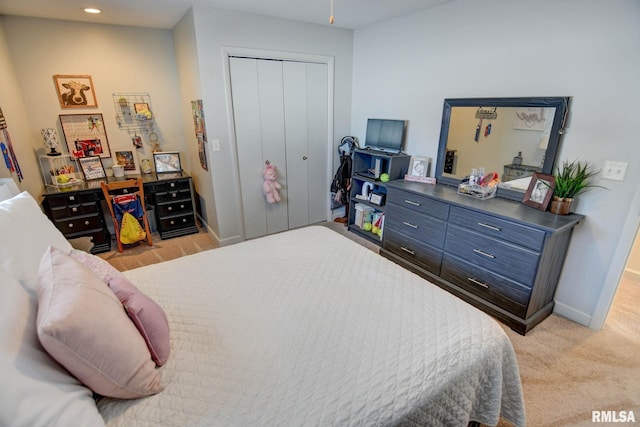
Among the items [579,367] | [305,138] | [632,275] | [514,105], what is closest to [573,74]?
[514,105]

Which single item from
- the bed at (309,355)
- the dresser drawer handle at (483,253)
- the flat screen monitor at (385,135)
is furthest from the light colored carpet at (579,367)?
the flat screen monitor at (385,135)

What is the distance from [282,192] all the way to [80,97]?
94.6 inches

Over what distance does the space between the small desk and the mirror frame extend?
9.11 feet

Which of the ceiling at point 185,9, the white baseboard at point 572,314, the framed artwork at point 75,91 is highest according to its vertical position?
the ceiling at point 185,9

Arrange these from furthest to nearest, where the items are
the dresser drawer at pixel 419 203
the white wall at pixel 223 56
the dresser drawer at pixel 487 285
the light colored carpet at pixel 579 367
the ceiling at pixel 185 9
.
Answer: the white wall at pixel 223 56 < the ceiling at pixel 185 9 < the dresser drawer at pixel 419 203 < the dresser drawer at pixel 487 285 < the light colored carpet at pixel 579 367

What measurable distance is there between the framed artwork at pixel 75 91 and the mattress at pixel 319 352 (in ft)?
8.79

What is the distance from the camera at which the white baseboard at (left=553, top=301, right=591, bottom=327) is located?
2.22 metres

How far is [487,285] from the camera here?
2.30m

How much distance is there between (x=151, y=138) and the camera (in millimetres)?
3777

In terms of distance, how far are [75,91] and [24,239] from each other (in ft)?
9.56

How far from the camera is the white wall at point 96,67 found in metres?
3.03

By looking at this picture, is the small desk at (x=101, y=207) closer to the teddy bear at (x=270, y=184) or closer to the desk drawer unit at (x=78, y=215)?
the desk drawer unit at (x=78, y=215)

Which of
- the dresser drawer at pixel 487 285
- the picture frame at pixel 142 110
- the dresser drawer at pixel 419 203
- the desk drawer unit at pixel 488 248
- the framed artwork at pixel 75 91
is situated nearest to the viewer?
the desk drawer unit at pixel 488 248

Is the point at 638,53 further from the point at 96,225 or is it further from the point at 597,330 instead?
the point at 96,225
